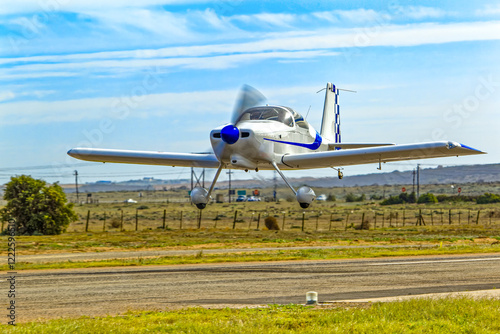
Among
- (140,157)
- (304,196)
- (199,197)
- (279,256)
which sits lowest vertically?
(279,256)

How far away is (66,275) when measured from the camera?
28375 mm

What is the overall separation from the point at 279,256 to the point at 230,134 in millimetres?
15494

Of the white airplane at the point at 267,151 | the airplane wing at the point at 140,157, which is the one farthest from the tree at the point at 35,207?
the white airplane at the point at 267,151

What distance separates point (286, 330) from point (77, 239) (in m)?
39.6

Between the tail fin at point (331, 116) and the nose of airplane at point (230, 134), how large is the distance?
1135cm

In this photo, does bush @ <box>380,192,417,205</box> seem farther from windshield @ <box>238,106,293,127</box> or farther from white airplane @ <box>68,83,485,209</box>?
windshield @ <box>238,106,293,127</box>

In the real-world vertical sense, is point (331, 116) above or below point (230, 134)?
above

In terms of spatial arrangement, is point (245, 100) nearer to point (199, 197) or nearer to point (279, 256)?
point (199, 197)

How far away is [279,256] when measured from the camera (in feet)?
121

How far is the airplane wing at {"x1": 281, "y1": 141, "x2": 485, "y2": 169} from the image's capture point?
75.1 feet

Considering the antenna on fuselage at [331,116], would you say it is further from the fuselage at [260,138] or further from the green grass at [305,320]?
the green grass at [305,320]

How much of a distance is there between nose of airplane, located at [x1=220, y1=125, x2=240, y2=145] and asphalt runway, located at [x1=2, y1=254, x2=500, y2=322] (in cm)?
553

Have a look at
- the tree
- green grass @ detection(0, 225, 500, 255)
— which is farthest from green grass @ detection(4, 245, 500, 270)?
the tree

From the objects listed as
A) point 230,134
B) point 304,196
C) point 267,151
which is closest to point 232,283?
point 304,196
